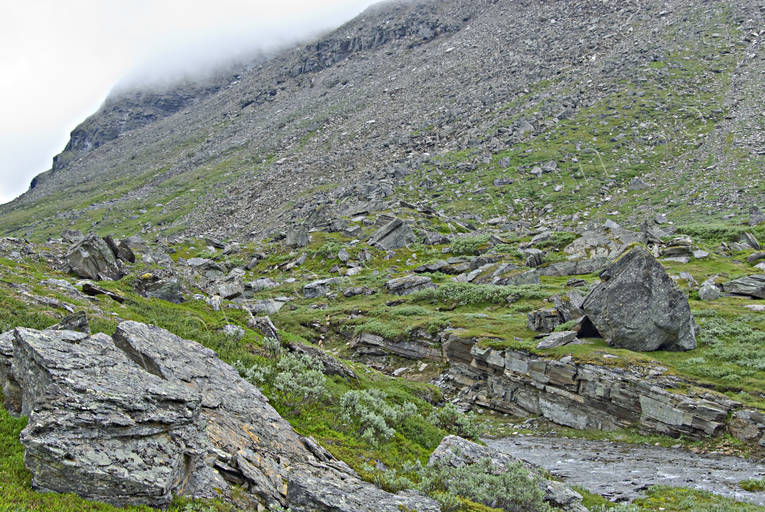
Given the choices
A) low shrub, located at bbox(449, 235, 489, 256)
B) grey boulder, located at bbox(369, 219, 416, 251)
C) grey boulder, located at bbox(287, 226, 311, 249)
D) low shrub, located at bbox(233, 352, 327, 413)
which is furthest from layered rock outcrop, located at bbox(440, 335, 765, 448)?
grey boulder, located at bbox(287, 226, 311, 249)

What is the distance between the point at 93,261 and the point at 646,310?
31.2 m

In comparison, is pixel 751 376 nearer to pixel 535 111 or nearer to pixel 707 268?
pixel 707 268

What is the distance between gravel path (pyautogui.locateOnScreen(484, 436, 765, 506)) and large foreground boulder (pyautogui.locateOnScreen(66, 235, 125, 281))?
24.2 meters

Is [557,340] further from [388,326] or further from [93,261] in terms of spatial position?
[93,261]

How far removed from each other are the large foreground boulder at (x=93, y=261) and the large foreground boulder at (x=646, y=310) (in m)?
28.6

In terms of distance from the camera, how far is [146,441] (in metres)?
7.97

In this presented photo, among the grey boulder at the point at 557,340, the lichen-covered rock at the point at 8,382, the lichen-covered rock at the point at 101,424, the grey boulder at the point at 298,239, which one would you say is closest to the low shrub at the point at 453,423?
the grey boulder at the point at 557,340

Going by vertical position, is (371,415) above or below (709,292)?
above

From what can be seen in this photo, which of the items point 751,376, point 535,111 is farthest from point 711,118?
point 751,376

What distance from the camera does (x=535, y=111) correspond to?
84.5 metres

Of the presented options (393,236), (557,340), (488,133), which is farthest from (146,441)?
(488,133)

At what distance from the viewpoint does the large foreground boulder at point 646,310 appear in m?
22.3

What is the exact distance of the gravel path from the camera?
14086mm

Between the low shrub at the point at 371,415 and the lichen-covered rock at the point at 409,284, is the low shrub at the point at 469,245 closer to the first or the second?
the lichen-covered rock at the point at 409,284
